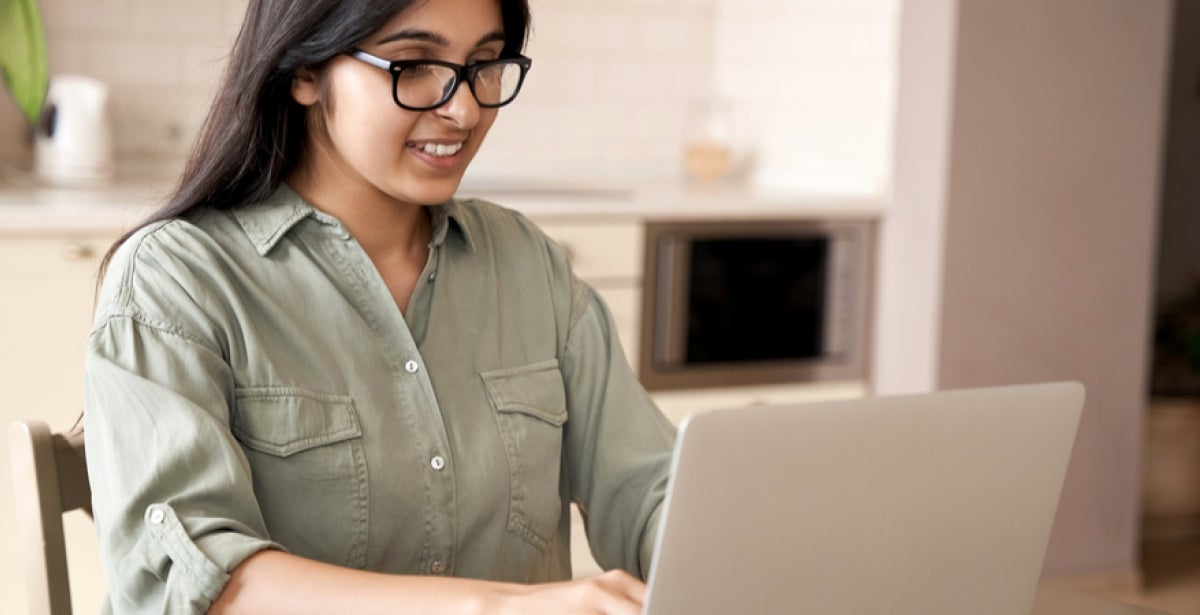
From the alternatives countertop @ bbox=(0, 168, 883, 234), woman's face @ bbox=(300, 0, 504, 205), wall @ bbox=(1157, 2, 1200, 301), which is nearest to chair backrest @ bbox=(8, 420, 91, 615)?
woman's face @ bbox=(300, 0, 504, 205)

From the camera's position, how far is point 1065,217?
3.48m

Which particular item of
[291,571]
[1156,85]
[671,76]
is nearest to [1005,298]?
[1156,85]

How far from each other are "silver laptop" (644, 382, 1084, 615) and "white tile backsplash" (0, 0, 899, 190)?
2.54 meters

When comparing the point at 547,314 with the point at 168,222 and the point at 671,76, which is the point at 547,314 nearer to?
the point at 168,222

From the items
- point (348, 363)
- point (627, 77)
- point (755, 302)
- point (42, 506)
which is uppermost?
point (627, 77)

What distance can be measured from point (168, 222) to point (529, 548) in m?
0.48

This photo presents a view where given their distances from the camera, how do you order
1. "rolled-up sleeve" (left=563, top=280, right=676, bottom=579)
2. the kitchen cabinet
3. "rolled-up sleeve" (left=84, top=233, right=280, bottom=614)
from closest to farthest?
"rolled-up sleeve" (left=84, top=233, right=280, bottom=614), "rolled-up sleeve" (left=563, top=280, right=676, bottom=579), the kitchen cabinet

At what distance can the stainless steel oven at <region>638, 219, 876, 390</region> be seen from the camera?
3.45 m

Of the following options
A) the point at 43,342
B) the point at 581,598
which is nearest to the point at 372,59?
the point at 581,598

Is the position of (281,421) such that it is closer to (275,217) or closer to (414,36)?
(275,217)

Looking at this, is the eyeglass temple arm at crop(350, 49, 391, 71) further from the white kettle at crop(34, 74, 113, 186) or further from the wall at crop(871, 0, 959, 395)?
the wall at crop(871, 0, 959, 395)

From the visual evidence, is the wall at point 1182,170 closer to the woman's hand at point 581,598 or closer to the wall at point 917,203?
the wall at point 917,203

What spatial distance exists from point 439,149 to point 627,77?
2.67 meters

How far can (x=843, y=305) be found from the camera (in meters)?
3.65
